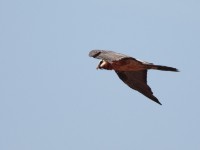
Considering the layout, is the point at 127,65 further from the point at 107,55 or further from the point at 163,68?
the point at 163,68

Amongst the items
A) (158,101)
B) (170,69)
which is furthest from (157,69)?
(158,101)

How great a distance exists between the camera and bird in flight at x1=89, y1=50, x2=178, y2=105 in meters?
19.0

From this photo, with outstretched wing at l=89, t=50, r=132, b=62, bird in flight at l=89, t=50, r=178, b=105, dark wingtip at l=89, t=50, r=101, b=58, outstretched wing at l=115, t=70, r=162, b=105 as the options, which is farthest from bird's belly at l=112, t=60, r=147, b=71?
outstretched wing at l=115, t=70, r=162, b=105

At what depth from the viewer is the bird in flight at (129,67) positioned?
749 inches

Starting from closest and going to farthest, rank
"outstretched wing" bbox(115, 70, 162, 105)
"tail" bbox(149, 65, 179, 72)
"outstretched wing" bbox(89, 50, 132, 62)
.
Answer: "outstretched wing" bbox(89, 50, 132, 62) < "tail" bbox(149, 65, 179, 72) < "outstretched wing" bbox(115, 70, 162, 105)

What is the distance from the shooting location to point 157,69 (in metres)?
20.2

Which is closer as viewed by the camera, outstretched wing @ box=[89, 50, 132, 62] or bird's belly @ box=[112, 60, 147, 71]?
outstretched wing @ box=[89, 50, 132, 62]

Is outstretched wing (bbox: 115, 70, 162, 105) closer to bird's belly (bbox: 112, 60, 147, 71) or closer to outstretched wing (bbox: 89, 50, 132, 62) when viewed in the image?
bird's belly (bbox: 112, 60, 147, 71)

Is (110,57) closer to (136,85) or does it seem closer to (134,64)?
(134,64)

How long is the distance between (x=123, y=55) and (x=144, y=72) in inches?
166

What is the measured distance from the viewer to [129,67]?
20.1 metres

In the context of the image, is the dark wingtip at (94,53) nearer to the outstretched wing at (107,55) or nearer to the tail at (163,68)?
the outstretched wing at (107,55)

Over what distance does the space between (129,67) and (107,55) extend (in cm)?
127

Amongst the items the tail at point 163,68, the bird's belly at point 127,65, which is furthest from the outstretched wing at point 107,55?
the tail at point 163,68
